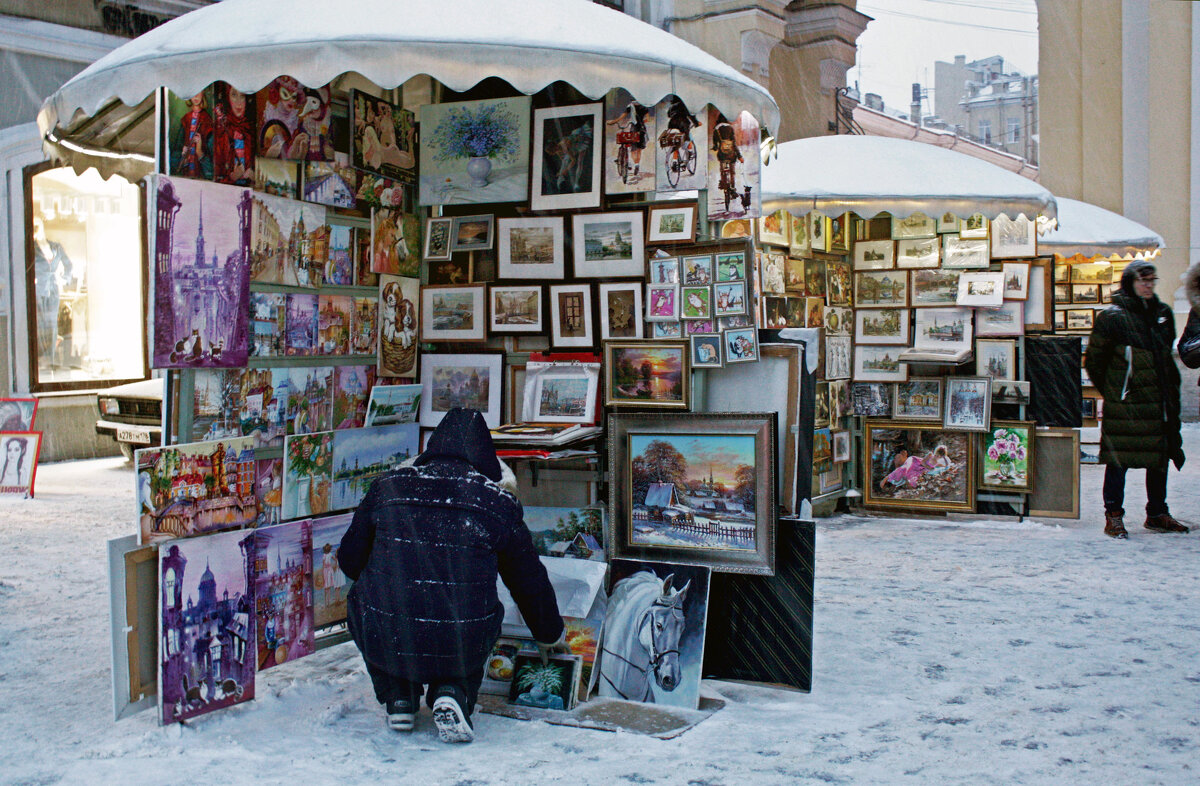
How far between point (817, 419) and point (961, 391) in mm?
1045

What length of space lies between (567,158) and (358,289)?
1.00 metres

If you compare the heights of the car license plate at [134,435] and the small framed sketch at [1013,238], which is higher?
the small framed sketch at [1013,238]

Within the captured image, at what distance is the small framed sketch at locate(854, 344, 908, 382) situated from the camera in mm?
7797

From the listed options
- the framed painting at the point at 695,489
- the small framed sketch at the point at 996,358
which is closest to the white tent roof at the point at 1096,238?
the small framed sketch at the point at 996,358

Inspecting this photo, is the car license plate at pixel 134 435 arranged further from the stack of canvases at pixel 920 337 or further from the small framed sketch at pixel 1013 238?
the small framed sketch at pixel 1013 238

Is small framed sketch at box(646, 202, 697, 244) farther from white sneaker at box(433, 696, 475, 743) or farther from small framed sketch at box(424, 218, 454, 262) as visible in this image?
white sneaker at box(433, 696, 475, 743)

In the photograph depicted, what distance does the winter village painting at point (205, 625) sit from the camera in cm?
363

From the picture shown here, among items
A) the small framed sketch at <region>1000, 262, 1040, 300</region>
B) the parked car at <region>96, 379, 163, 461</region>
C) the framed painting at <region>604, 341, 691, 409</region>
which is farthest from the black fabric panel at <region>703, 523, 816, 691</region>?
the parked car at <region>96, 379, 163, 461</region>

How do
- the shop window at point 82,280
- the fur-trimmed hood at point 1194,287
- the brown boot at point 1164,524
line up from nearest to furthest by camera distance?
the fur-trimmed hood at point 1194,287, the brown boot at point 1164,524, the shop window at point 82,280

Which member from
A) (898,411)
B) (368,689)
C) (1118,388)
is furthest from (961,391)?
(368,689)

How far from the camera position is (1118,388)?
7.01 meters

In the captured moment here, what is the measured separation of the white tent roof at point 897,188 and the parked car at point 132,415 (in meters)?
6.37

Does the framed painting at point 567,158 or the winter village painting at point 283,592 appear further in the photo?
the framed painting at point 567,158

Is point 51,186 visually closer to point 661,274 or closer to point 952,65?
point 661,274
